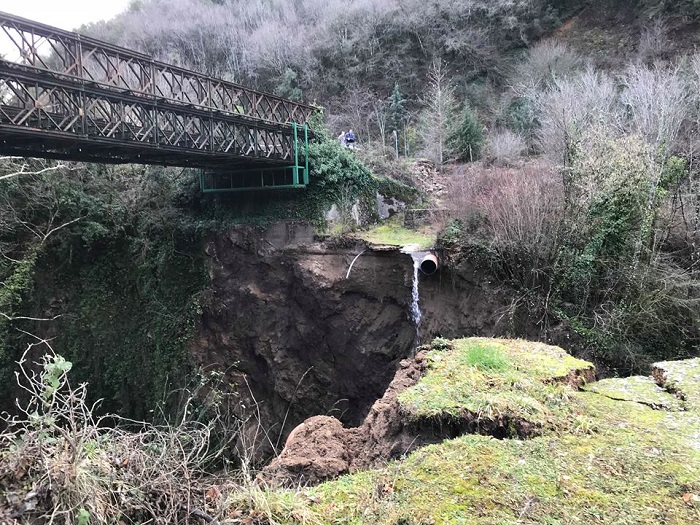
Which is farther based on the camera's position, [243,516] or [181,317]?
[181,317]

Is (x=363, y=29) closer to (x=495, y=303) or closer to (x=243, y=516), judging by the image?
(x=495, y=303)

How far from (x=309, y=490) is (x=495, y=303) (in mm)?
9080

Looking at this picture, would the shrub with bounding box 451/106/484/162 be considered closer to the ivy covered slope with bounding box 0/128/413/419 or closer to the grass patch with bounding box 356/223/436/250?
the ivy covered slope with bounding box 0/128/413/419

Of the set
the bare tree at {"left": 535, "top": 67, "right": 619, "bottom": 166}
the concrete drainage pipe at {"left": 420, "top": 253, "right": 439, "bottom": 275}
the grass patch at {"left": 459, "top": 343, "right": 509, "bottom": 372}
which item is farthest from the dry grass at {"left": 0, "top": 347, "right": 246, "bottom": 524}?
the bare tree at {"left": 535, "top": 67, "right": 619, "bottom": 166}

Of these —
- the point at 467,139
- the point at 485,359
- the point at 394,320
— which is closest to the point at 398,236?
the point at 394,320

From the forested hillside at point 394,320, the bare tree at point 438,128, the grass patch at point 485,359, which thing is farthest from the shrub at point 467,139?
the grass patch at point 485,359

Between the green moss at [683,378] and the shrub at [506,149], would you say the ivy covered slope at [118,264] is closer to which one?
the shrub at [506,149]

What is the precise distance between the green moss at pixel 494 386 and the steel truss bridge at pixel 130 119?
858 centimetres

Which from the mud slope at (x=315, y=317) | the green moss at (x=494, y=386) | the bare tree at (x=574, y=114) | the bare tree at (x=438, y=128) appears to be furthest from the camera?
the bare tree at (x=438, y=128)

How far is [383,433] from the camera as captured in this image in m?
4.58

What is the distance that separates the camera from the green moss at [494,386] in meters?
4.16

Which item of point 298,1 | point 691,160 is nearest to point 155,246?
point 691,160

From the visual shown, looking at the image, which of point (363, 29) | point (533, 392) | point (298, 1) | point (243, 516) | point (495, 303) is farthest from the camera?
point (298, 1)

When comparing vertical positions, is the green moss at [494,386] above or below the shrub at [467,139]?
below
